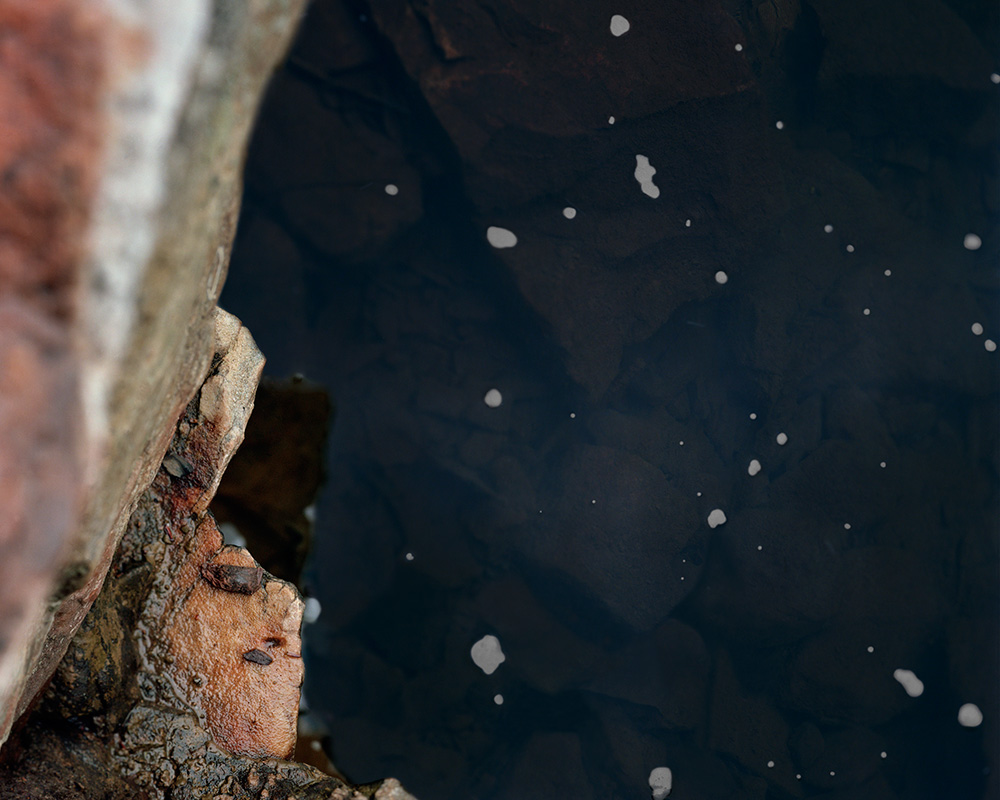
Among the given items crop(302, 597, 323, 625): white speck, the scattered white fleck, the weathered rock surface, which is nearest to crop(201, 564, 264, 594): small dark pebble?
crop(302, 597, 323, 625): white speck

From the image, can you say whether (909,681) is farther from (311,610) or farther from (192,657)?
(192,657)

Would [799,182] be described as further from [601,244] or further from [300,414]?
[300,414]

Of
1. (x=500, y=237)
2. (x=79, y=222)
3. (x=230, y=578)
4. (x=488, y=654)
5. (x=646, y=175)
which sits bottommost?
(x=488, y=654)

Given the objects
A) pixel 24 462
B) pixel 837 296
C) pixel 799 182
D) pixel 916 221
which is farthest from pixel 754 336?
pixel 24 462

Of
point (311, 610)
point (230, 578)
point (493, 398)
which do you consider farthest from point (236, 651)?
point (493, 398)

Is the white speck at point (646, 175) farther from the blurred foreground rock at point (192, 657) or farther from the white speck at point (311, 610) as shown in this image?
the white speck at point (311, 610)

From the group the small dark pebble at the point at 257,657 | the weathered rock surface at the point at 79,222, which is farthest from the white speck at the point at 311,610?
the weathered rock surface at the point at 79,222
